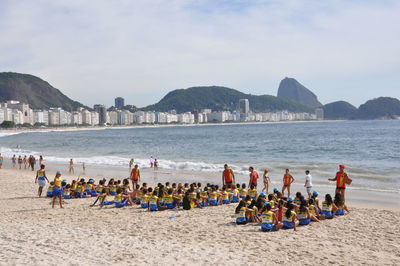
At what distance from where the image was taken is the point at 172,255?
7.33m

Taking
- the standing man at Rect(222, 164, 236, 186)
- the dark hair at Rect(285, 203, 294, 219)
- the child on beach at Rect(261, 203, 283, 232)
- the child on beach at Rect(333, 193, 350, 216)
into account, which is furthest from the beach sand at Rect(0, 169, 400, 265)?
the standing man at Rect(222, 164, 236, 186)

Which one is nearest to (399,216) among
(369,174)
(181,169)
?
(369,174)

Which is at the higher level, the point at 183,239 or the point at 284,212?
the point at 284,212

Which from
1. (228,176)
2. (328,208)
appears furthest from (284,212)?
(228,176)

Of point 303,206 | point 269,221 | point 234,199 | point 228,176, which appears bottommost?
point 234,199

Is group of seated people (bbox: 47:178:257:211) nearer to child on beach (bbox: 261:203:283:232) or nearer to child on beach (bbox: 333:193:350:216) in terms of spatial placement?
child on beach (bbox: 333:193:350:216)

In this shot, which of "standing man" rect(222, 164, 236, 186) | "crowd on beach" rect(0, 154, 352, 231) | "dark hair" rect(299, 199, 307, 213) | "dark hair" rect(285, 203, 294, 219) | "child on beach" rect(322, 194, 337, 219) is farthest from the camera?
"standing man" rect(222, 164, 236, 186)

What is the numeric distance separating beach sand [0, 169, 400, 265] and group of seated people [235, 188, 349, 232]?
0.25 metres

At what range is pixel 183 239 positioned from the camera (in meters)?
8.47

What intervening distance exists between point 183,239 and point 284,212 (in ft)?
9.27

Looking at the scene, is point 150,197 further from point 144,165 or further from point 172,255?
point 144,165

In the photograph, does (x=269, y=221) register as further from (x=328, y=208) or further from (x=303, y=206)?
(x=328, y=208)

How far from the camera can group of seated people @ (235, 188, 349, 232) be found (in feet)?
30.3

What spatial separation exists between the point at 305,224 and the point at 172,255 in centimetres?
401
